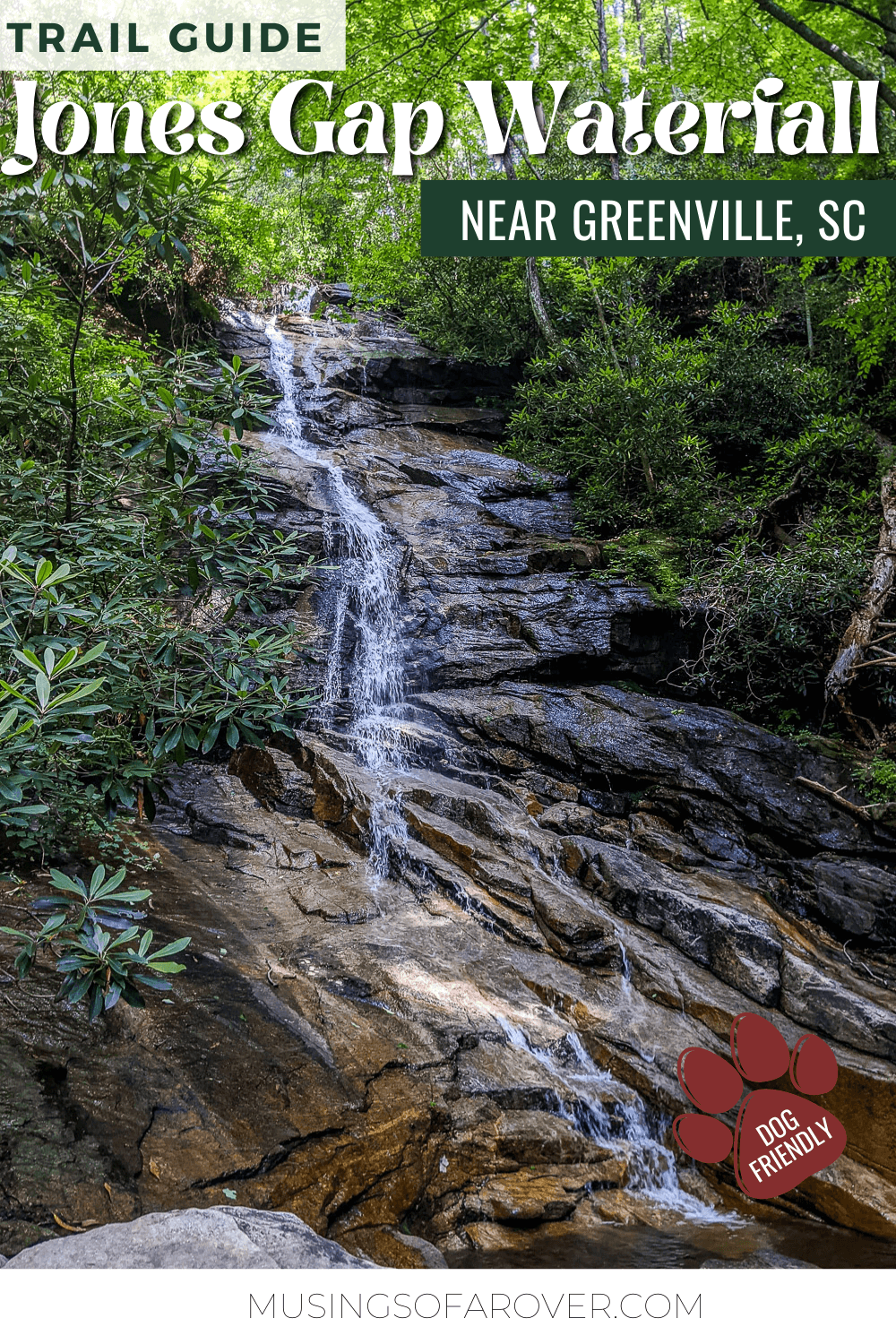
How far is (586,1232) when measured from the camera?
357cm

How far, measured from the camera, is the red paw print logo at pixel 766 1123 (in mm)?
3598

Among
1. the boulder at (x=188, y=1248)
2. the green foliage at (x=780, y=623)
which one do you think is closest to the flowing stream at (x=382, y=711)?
the boulder at (x=188, y=1248)

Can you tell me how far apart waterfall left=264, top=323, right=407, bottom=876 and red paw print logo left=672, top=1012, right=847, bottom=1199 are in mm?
3020

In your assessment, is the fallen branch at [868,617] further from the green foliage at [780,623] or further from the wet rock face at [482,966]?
the wet rock face at [482,966]

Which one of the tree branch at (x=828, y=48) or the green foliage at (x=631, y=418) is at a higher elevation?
the tree branch at (x=828, y=48)

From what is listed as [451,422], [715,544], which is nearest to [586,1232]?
[715,544]

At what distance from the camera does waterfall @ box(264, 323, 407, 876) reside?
22.0 feet

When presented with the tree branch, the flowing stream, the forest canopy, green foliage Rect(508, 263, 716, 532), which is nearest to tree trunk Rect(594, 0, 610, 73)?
the forest canopy

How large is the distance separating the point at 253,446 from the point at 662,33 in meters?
21.8

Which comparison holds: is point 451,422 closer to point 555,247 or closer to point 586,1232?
point 555,247

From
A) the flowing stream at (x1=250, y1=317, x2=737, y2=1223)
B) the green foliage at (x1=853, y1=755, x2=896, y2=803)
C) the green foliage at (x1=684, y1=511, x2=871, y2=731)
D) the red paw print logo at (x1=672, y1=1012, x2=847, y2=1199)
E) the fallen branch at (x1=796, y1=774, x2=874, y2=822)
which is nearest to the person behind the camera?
the red paw print logo at (x1=672, y1=1012, x2=847, y2=1199)

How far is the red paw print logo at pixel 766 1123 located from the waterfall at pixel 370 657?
3.02 meters

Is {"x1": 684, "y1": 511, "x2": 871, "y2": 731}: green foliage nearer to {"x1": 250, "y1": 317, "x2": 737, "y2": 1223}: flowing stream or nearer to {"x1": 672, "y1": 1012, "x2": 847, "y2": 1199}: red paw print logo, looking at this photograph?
{"x1": 250, "y1": 317, "x2": 737, "y2": 1223}: flowing stream

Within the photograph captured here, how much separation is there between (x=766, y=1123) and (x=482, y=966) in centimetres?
202
